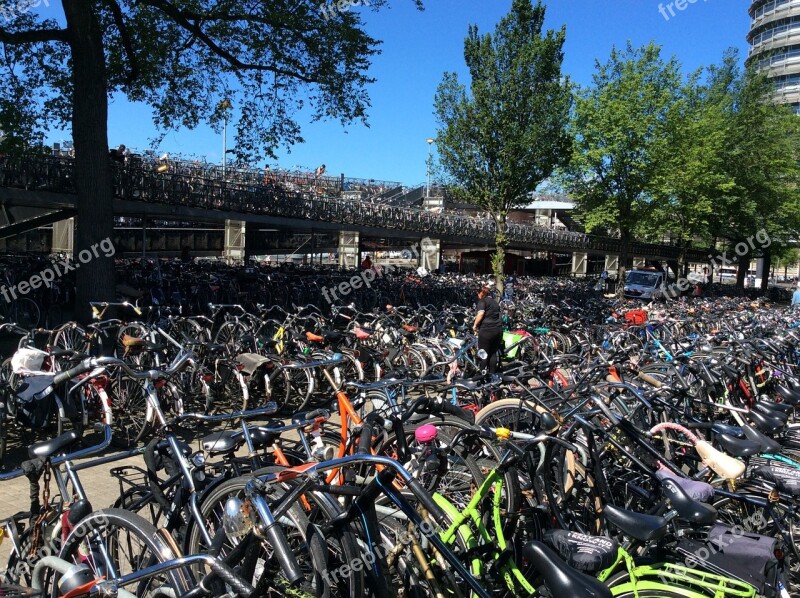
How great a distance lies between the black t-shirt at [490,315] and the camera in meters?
8.79

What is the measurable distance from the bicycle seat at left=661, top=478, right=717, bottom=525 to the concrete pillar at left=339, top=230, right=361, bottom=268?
21.1 metres

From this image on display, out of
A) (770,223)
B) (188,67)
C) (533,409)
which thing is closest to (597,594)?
(533,409)

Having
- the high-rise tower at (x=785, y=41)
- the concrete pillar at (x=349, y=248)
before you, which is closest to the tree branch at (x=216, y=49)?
the concrete pillar at (x=349, y=248)

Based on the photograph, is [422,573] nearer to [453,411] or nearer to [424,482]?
[424,482]

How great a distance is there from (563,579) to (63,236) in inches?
871

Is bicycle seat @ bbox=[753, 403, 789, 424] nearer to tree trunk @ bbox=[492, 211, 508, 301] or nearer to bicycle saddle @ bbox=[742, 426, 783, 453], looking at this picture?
bicycle saddle @ bbox=[742, 426, 783, 453]

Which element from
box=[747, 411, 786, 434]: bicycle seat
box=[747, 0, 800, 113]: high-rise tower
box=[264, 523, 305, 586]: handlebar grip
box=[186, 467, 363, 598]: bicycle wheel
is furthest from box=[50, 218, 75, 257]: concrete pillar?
box=[747, 0, 800, 113]: high-rise tower

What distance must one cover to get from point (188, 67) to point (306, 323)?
20.7 ft

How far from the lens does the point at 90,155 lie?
9.38 m

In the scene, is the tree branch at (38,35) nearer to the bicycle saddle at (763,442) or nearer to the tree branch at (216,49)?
the tree branch at (216,49)

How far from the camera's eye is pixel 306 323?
31.0 feet

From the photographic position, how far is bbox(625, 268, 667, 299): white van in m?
23.6

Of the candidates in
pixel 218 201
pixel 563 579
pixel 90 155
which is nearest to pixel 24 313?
pixel 90 155

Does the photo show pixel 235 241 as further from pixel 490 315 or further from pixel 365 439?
pixel 365 439
